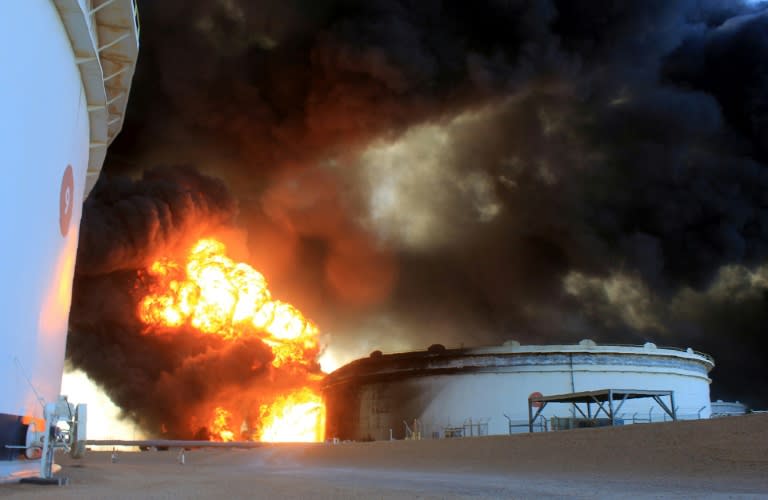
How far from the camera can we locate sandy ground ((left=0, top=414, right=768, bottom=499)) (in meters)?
12.8

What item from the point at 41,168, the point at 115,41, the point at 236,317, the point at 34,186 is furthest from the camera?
the point at 236,317

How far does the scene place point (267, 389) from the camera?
5456cm

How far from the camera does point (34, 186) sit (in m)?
13.3

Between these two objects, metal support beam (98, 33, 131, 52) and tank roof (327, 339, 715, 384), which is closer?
metal support beam (98, 33, 131, 52)

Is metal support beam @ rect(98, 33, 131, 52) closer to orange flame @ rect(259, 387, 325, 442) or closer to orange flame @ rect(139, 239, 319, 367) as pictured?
orange flame @ rect(139, 239, 319, 367)

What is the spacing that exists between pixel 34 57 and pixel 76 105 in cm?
384

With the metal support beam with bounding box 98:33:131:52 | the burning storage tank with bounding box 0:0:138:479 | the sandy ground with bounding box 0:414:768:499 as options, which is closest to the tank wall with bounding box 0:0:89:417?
the burning storage tank with bounding box 0:0:138:479

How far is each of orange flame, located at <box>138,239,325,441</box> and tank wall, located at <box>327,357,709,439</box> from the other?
473 inches

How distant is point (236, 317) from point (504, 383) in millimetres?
23175

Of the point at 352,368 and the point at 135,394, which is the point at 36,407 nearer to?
the point at 352,368

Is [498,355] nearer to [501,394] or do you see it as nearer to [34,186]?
[501,394]

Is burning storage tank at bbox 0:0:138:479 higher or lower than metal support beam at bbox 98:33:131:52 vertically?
lower

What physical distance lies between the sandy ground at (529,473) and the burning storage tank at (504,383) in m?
11.0

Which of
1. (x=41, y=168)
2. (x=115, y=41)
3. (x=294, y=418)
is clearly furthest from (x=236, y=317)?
(x=41, y=168)
